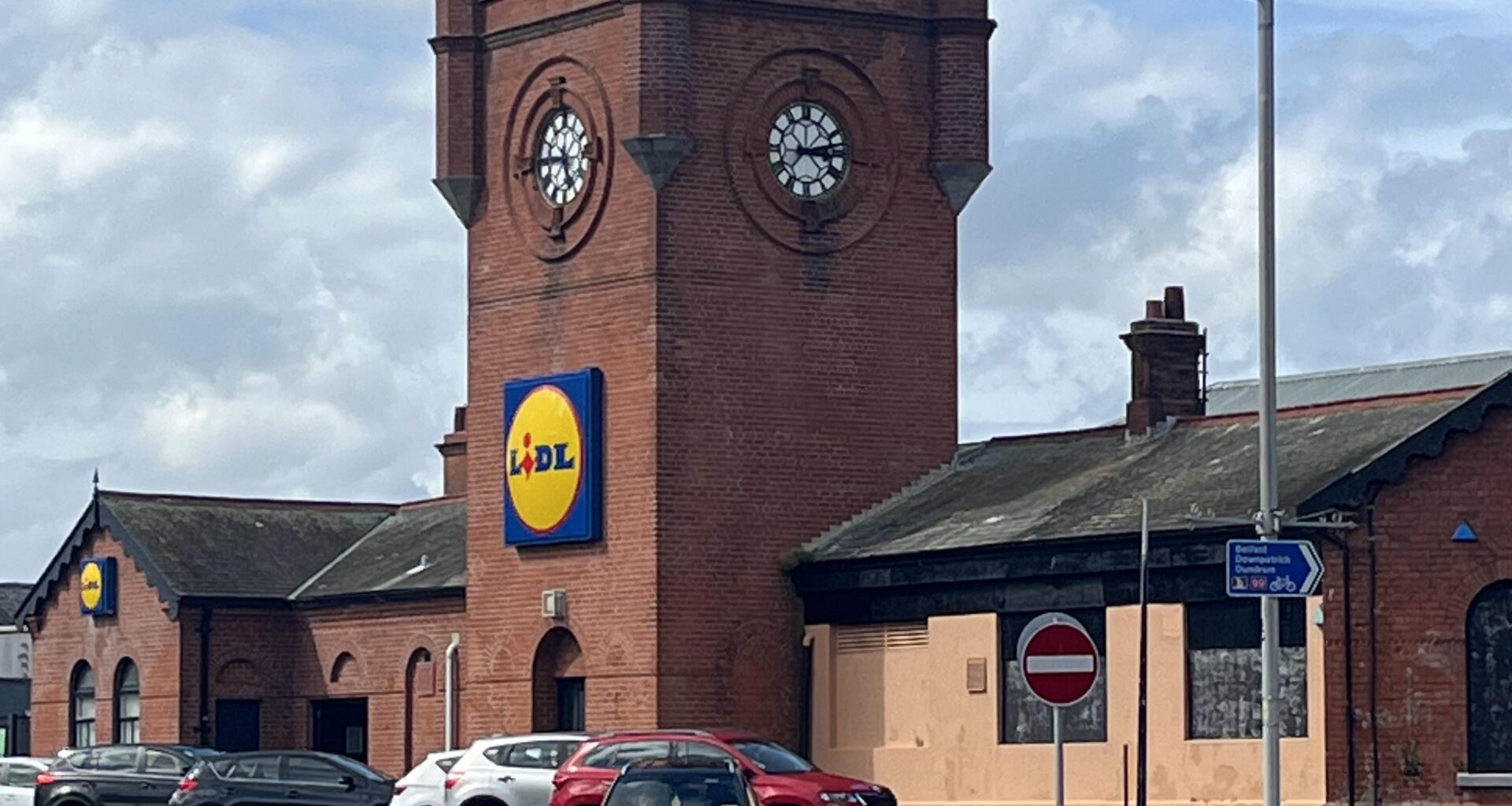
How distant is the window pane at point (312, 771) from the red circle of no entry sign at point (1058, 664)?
18.0m

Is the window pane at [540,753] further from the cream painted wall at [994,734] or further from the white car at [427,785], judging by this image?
the cream painted wall at [994,734]

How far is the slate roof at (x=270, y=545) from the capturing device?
2306 inches

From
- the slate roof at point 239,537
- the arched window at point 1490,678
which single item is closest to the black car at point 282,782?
the arched window at point 1490,678

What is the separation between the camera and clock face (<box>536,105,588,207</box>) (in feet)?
159

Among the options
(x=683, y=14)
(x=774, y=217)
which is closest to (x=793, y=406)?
(x=774, y=217)

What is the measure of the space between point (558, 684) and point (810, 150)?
8950 millimetres

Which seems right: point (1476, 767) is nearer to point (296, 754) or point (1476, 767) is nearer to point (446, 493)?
point (296, 754)

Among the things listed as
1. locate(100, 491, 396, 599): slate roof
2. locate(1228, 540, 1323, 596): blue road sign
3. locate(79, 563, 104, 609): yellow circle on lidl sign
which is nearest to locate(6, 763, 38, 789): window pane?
locate(100, 491, 396, 599): slate roof

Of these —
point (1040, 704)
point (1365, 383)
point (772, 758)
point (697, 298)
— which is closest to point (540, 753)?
point (772, 758)

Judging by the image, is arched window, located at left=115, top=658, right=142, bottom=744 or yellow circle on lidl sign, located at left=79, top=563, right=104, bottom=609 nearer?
arched window, located at left=115, top=658, right=142, bottom=744

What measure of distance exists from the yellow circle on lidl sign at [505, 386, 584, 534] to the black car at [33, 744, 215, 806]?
607 centimetres

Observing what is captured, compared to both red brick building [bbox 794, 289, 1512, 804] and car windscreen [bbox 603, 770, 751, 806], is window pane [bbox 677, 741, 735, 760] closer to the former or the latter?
red brick building [bbox 794, 289, 1512, 804]

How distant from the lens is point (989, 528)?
44.6 meters

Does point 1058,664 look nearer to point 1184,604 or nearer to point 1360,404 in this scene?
point 1184,604
